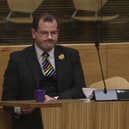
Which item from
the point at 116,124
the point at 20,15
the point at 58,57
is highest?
the point at 20,15

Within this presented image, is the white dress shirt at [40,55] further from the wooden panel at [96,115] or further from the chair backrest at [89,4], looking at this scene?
the chair backrest at [89,4]

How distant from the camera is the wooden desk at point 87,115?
10.3ft

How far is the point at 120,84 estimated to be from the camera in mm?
4625

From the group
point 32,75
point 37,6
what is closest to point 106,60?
point 37,6

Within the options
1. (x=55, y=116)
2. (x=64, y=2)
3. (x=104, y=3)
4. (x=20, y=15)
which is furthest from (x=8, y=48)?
(x=55, y=116)

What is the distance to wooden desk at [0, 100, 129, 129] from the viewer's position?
314cm

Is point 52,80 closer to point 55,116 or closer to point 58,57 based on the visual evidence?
point 58,57

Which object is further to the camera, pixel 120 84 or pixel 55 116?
pixel 120 84

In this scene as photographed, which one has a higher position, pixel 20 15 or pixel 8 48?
pixel 20 15

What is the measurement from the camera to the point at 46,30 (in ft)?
13.5

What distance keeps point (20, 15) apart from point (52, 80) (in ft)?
6.86

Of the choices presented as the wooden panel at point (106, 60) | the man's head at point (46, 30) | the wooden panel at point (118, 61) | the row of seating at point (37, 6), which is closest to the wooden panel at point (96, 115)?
the man's head at point (46, 30)

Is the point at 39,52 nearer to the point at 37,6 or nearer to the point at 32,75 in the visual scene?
the point at 32,75

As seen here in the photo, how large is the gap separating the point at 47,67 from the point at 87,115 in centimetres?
108
